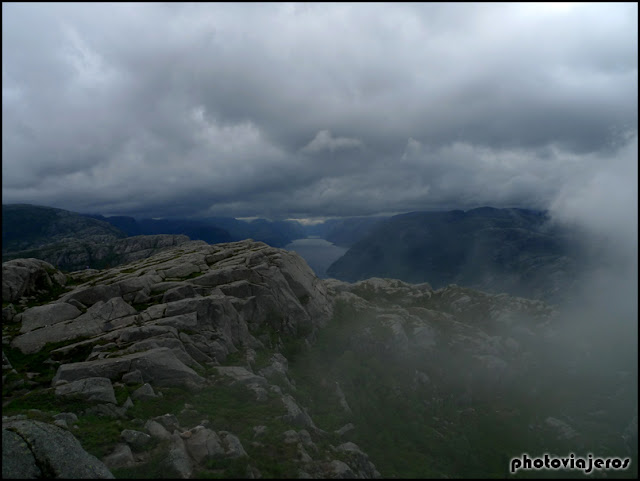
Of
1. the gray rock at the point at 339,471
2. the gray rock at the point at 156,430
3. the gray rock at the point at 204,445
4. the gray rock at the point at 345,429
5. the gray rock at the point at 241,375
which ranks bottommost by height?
the gray rock at the point at 345,429

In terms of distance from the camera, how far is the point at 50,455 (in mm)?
19828

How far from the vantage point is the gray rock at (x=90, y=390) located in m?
28.6

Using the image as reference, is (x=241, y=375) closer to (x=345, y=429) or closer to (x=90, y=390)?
(x=345, y=429)

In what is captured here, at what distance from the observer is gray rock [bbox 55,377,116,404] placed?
28.6 metres

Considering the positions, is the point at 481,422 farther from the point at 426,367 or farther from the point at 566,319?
the point at 566,319

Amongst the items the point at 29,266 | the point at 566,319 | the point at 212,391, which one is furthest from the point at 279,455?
the point at 566,319

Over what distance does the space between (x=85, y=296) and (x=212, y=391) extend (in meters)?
30.0

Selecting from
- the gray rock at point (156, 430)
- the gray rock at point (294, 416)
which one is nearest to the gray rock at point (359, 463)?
the gray rock at point (294, 416)

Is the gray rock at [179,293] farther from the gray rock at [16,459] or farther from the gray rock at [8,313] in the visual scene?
the gray rock at [16,459]

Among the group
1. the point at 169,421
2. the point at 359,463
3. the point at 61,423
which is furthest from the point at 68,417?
the point at 359,463

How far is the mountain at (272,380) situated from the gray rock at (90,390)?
175mm

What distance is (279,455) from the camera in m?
25.4

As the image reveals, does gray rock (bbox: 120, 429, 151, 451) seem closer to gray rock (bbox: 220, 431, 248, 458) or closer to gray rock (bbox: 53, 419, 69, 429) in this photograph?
gray rock (bbox: 53, 419, 69, 429)

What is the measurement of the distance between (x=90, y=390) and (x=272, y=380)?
805 inches
